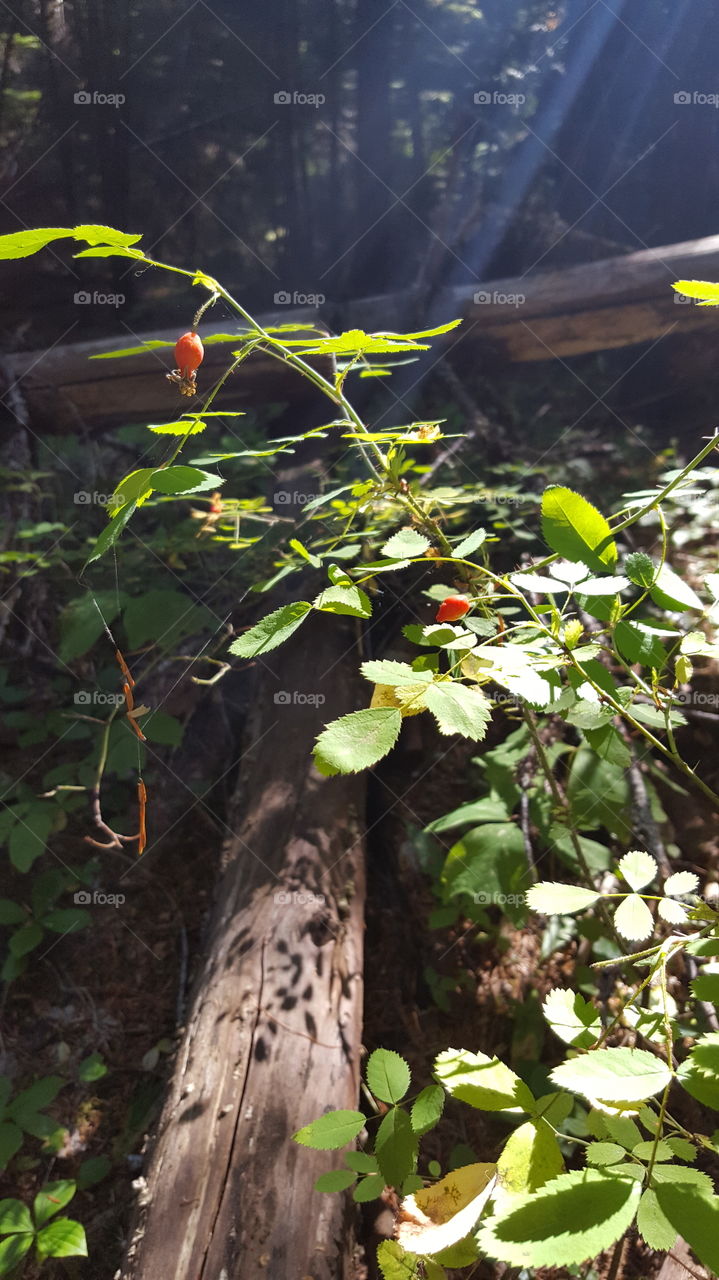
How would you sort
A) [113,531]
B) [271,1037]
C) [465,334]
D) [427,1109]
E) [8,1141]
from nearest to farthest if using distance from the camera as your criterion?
[113,531]
[427,1109]
[271,1037]
[8,1141]
[465,334]

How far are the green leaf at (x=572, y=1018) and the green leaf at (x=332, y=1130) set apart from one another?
352mm

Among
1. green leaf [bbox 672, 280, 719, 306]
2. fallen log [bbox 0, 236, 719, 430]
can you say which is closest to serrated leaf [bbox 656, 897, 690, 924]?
green leaf [bbox 672, 280, 719, 306]

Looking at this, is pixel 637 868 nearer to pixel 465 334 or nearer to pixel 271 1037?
pixel 271 1037

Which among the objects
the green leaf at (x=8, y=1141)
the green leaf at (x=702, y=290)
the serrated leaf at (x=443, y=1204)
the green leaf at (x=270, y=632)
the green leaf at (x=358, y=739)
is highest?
the green leaf at (x=702, y=290)

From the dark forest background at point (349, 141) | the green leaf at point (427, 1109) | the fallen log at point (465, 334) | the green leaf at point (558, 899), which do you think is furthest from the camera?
the dark forest background at point (349, 141)

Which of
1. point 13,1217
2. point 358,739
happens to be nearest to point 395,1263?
point 358,739

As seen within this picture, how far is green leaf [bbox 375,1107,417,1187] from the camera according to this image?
919 millimetres

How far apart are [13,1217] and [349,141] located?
546 cm

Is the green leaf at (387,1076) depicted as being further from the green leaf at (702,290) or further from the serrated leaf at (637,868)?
the green leaf at (702,290)

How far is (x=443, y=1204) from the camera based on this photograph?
687 mm

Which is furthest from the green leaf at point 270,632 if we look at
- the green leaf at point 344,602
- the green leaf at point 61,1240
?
the green leaf at point 61,1240

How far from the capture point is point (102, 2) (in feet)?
12.1

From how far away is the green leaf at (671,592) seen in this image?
693 millimetres

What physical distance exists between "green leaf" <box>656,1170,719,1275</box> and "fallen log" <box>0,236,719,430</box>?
137 inches
